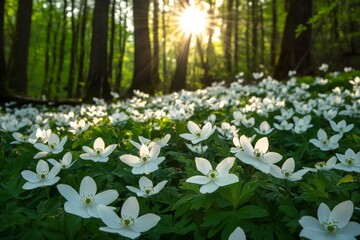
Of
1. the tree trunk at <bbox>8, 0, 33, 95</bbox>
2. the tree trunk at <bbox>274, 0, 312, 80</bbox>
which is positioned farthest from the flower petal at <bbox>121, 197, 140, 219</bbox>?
the tree trunk at <bbox>8, 0, 33, 95</bbox>

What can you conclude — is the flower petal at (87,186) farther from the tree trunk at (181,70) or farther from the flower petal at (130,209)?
the tree trunk at (181,70)

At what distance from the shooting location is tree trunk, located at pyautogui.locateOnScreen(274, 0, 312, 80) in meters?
10.2

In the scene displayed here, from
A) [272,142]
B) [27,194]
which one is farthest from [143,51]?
[27,194]

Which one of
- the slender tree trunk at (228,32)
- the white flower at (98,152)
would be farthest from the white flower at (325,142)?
the slender tree trunk at (228,32)

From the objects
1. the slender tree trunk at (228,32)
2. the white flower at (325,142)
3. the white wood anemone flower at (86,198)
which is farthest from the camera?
the slender tree trunk at (228,32)

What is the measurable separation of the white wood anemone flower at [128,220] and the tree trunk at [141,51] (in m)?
10.8

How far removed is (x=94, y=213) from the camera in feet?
4.53

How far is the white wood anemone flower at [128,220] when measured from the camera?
4.29 ft

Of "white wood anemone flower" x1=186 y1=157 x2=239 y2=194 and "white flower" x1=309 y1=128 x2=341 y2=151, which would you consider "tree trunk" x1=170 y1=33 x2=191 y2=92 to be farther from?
"white wood anemone flower" x1=186 y1=157 x2=239 y2=194

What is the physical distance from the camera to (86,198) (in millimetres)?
1438

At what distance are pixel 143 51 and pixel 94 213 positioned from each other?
11524mm

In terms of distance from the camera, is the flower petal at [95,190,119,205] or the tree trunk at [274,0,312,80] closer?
the flower petal at [95,190,119,205]

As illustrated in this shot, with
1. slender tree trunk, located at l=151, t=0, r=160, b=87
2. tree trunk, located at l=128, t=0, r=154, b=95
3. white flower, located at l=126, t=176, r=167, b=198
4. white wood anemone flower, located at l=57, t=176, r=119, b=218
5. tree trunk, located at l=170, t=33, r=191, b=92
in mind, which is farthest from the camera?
slender tree trunk, located at l=151, t=0, r=160, b=87

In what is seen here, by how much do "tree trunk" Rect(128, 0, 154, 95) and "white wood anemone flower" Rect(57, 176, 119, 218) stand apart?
34.9 feet
